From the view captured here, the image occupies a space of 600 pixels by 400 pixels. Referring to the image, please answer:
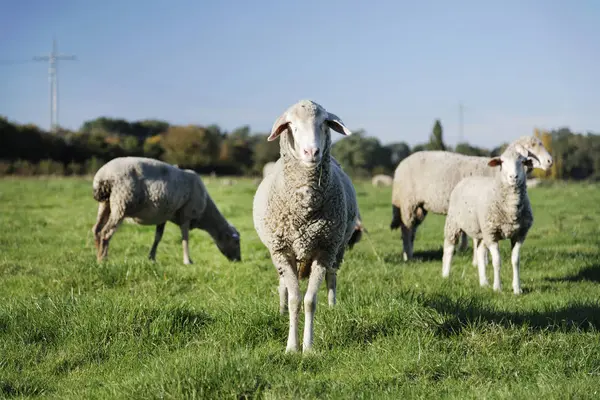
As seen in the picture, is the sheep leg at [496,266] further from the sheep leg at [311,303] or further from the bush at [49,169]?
the bush at [49,169]

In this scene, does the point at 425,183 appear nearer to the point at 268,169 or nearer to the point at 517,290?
the point at 517,290

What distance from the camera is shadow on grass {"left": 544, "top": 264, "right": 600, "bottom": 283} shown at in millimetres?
7969

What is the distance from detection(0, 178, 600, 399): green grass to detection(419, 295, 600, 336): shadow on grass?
2cm

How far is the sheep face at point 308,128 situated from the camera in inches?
158

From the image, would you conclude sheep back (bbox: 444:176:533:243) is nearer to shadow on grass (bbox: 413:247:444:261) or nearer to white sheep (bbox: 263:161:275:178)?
shadow on grass (bbox: 413:247:444:261)

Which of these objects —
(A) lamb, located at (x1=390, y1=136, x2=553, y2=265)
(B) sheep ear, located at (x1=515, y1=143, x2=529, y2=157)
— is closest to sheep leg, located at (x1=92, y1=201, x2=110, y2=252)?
(A) lamb, located at (x1=390, y1=136, x2=553, y2=265)

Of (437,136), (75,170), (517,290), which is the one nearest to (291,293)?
(517,290)

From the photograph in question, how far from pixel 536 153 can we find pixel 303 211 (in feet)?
15.4

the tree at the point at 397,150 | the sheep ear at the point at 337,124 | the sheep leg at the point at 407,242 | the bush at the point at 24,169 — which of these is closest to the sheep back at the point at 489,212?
the sheep leg at the point at 407,242

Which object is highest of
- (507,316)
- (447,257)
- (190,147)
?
(190,147)

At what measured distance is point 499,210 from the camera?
24.6 feet

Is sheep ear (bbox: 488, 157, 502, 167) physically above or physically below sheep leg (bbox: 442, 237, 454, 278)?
above

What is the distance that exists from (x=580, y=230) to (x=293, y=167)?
10.6 metres

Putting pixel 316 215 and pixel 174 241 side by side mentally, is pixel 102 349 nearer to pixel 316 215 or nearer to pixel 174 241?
pixel 316 215
